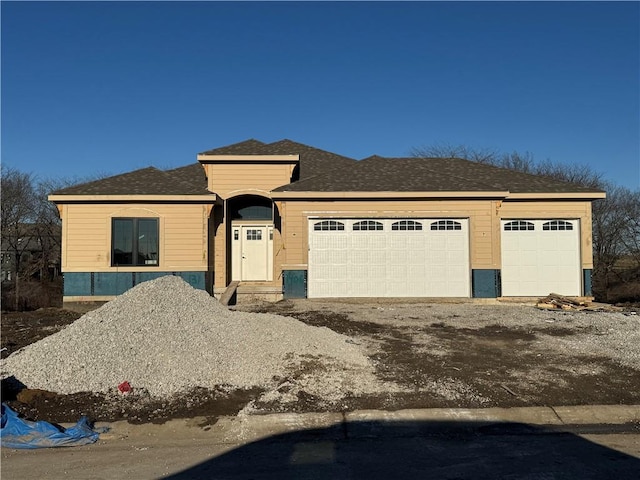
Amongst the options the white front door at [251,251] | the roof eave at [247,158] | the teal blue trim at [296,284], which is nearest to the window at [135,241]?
the roof eave at [247,158]

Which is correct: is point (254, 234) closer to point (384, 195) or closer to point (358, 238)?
point (358, 238)

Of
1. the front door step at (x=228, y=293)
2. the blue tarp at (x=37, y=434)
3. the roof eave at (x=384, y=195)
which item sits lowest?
the blue tarp at (x=37, y=434)

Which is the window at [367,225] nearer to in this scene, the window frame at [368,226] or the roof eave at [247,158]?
the window frame at [368,226]

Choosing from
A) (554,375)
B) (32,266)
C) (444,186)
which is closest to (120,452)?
(554,375)

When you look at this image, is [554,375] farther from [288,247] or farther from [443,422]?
[288,247]

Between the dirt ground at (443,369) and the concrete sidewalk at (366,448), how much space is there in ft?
0.89

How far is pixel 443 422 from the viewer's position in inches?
213

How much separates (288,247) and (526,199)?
816 centimetres

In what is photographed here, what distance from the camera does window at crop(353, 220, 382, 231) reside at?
15492mm

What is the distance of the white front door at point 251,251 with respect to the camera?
17125mm

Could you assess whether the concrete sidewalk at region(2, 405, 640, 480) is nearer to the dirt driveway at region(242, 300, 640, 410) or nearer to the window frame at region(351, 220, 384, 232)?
the dirt driveway at region(242, 300, 640, 410)

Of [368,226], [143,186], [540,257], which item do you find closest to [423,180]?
[368,226]

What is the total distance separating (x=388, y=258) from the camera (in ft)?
50.4

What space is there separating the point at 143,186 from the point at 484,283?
1170 cm
